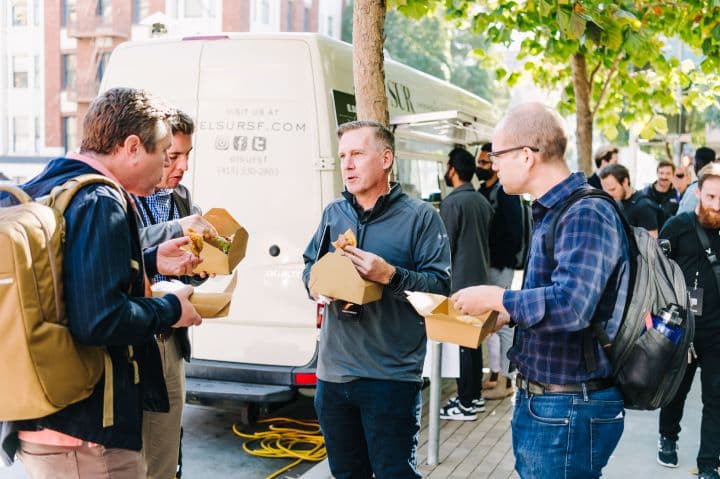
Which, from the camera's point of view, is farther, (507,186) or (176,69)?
(176,69)

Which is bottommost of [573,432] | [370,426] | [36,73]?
[370,426]

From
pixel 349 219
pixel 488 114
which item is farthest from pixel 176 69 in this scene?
pixel 488 114

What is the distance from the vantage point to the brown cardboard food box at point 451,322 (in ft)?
8.67

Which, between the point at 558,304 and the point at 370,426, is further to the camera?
the point at 370,426

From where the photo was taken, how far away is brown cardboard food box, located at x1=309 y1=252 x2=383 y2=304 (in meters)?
3.12

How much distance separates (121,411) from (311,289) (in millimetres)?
1096

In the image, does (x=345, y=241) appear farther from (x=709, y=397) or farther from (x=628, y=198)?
(x=628, y=198)

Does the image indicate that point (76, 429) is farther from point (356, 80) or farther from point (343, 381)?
A: point (356, 80)

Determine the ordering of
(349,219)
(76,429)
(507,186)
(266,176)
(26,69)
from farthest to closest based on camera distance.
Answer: (26,69)
(266,176)
(349,219)
(507,186)
(76,429)

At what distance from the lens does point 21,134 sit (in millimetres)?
39344

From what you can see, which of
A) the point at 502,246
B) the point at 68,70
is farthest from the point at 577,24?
the point at 68,70

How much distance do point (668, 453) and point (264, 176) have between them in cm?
328

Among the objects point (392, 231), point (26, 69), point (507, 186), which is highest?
point (26, 69)

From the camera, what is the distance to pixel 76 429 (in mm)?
2270
